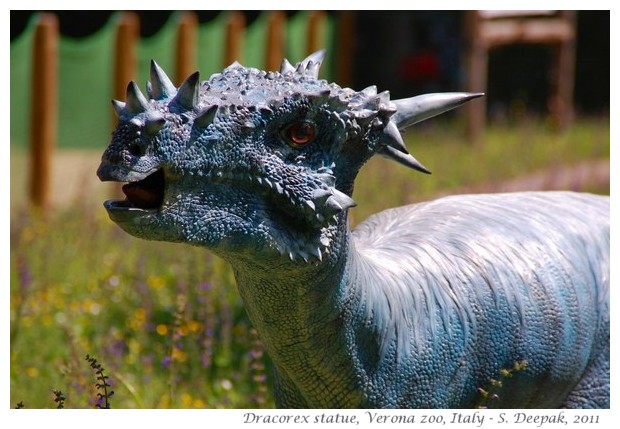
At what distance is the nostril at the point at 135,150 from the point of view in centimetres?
246

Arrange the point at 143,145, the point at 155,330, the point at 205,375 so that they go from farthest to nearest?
1. the point at 155,330
2. the point at 205,375
3. the point at 143,145

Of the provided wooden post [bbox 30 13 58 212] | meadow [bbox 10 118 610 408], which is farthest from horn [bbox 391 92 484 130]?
wooden post [bbox 30 13 58 212]

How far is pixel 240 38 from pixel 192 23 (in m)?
0.84

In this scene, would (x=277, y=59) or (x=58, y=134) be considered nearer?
(x=58, y=134)

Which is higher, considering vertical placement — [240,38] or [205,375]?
[240,38]

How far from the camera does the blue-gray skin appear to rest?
2.54 metres

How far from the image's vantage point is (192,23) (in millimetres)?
10398

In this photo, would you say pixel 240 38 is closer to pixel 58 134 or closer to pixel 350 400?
pixel 58 134

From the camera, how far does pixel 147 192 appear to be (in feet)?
8.32

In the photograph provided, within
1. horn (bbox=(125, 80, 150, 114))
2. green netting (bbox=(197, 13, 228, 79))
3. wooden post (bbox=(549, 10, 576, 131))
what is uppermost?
horn (bbox=(125, 80, 150, 114))

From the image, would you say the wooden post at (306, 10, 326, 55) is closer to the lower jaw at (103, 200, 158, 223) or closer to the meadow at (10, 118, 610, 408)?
the meadow at (10, 118, 610, 408)

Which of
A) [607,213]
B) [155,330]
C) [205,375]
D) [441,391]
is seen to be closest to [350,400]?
[441,391]

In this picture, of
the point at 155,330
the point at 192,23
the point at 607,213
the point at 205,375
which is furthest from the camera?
the point at 192,23

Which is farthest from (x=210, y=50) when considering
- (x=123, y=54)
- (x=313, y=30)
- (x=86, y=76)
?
(x=313, y=30)
